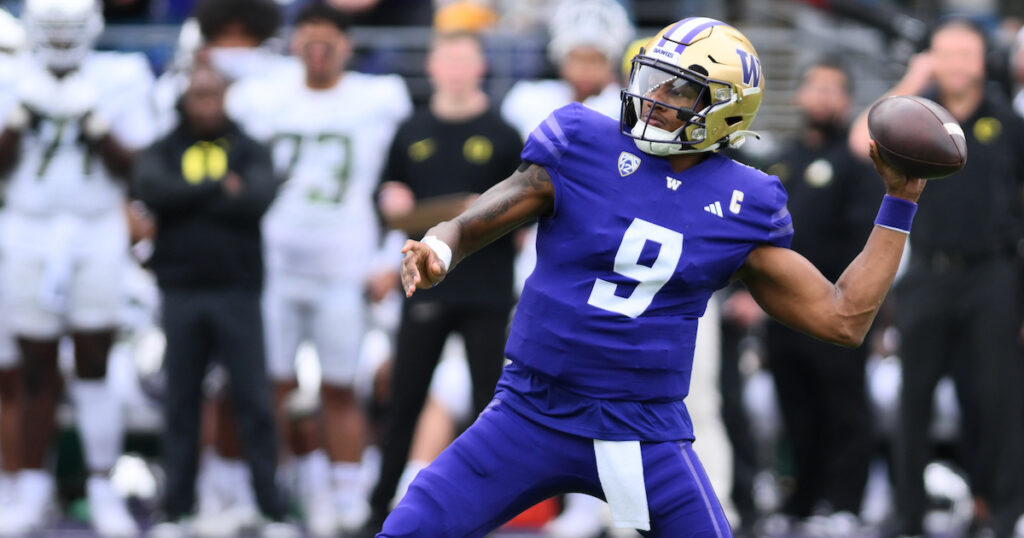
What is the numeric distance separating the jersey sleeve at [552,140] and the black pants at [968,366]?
3268 millimetres

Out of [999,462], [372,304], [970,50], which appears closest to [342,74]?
[372,304]

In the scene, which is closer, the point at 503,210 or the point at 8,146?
the point at 503,210

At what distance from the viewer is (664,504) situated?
4.21 meters

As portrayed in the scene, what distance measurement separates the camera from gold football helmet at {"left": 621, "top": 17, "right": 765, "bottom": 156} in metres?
4.28

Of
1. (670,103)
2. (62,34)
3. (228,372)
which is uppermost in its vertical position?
(670,103)

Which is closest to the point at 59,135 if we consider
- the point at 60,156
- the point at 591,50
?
the point at 60,156

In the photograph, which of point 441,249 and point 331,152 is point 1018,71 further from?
point 441,249

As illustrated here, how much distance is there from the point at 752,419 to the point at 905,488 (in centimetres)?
145

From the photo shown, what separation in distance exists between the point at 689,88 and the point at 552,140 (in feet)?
1.26

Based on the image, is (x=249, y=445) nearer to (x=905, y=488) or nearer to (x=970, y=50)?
(x=905, y=488)

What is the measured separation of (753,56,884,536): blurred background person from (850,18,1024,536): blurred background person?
0.67m

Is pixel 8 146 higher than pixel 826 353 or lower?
higher

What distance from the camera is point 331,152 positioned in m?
7.76

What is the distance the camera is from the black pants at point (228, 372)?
725 cm
